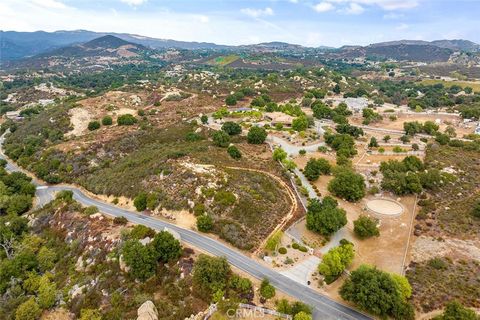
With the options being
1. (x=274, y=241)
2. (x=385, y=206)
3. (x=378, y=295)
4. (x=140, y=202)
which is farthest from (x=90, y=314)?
(x=385, y=206)

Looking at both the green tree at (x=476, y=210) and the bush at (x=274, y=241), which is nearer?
the bush at (x=274, y=241)

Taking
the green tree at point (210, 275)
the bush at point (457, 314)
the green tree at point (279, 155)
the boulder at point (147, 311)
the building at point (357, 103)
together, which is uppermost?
the building at point (357, 103)

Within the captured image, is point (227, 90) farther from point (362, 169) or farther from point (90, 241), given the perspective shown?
point (90, 241)

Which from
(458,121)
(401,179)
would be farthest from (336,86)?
(401,179)

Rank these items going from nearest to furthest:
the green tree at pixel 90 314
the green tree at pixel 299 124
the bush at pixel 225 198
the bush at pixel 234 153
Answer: the green tree at pixel 90 314, the bush at pixel 225 198, the bush at pixel 234 153, the green tree at pixel 299 124

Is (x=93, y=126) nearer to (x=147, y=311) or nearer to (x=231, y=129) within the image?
(x=231, y=129)

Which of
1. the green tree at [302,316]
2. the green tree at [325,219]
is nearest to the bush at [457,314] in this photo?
the green tree at [302,316]

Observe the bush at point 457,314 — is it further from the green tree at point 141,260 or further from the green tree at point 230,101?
the green tree at point 230,101
